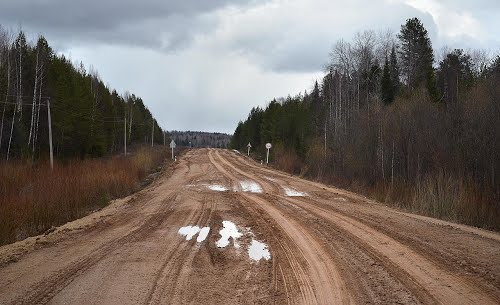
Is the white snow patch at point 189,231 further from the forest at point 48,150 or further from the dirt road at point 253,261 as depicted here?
the forest at point 48,150

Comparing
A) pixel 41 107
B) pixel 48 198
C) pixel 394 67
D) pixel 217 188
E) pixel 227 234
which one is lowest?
pixel 217 188

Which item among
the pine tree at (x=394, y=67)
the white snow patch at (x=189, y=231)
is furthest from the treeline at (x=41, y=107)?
the pine tree at (x=394, y=67)

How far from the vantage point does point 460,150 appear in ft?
53.3

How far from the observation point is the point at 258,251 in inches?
318

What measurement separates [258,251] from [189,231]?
95.3 inches

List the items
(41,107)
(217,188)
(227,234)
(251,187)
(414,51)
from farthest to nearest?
(414,51) → (41,107) → (251,187) → (217,188) → (227,234)

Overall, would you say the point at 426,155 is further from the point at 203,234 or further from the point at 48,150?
the point at 48,150

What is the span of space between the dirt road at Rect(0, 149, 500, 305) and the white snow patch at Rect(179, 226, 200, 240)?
2 cm

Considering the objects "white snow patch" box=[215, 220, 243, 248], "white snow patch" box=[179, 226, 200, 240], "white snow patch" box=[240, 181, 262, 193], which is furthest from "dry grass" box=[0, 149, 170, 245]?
"white snow patch" box=[240, 181, 262, 193]

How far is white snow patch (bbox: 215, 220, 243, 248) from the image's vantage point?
28.7 feet

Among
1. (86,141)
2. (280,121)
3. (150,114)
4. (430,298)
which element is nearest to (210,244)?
(430,298)

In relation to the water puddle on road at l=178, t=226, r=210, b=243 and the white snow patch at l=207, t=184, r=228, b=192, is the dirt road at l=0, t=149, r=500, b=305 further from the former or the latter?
the white snow patch at l=207, t=184, r=228, b=192

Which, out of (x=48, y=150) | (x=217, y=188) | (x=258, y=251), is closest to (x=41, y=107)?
(x=48, y=150)

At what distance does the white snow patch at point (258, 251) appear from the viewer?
764 cm
